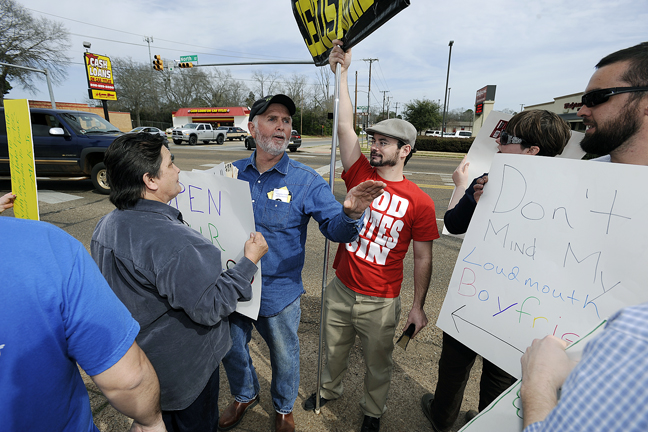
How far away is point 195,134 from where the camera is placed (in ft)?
93.6

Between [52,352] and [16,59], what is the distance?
41918mm

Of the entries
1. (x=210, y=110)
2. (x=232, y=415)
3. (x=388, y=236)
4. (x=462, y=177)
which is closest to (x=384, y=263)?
(x=388, y=236)

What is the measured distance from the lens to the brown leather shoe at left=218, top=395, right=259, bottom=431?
211cm

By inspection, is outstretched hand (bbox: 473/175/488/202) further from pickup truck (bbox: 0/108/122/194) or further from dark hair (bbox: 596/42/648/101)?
pickup truck (bbox: 0/108/122/194)

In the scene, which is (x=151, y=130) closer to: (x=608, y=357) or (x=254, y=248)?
(x=254, y=248)

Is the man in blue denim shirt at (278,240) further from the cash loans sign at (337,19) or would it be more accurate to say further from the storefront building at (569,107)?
the storefront building at (569,107)

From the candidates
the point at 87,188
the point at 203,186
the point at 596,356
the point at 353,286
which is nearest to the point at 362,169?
the point at 353,286

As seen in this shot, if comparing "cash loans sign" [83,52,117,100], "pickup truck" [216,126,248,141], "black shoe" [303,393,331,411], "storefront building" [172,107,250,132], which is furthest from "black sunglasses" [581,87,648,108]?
"storefront building" [172,107,250,132]

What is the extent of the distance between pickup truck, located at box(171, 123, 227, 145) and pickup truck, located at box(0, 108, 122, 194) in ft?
68.6

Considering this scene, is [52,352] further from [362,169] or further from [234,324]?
[362,169]

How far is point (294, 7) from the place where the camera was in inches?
83.7

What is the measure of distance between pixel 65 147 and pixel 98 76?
18.1 m

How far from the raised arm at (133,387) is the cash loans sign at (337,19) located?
1.66m

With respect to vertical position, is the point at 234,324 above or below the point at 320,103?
below
